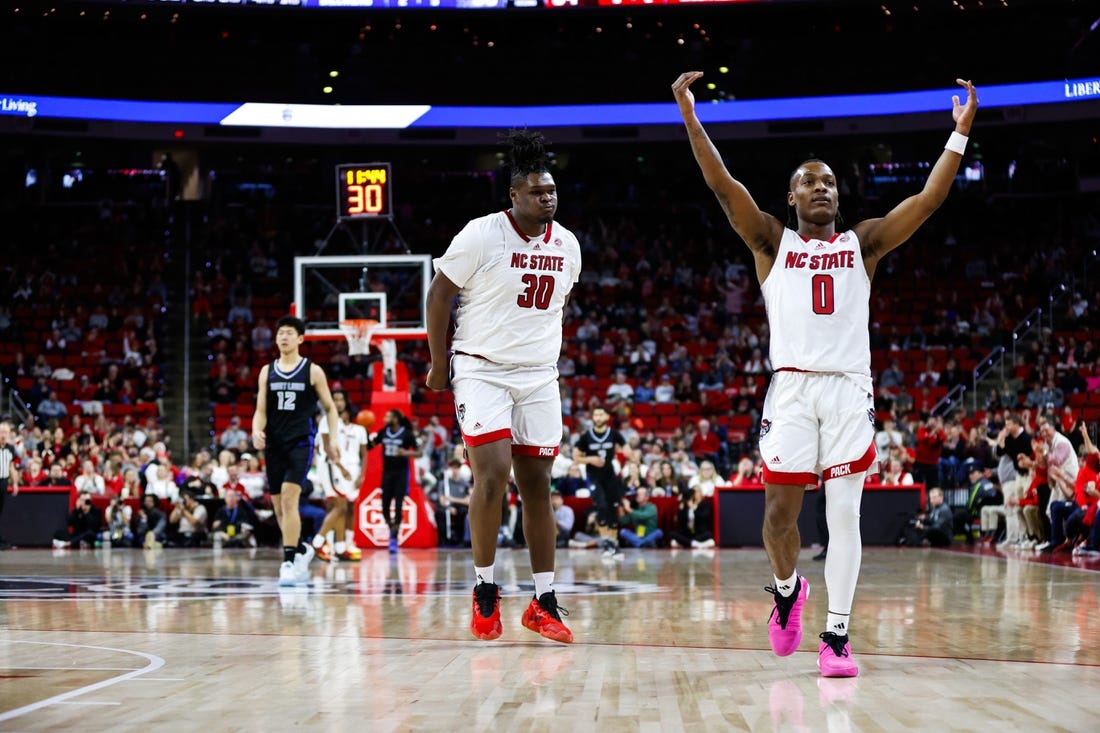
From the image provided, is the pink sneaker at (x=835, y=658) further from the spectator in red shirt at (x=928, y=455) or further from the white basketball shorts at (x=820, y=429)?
the spectator in red shirt at (x=928, y=455)

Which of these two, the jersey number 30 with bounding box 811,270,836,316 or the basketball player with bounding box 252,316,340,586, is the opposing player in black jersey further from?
the jersey number 30 with bounding box 811,270,836,316

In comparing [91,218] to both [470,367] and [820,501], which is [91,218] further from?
[470,367]

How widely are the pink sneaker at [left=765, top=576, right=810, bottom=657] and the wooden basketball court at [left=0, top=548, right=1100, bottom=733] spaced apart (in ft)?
0.21

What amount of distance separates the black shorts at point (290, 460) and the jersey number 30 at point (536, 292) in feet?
13.1

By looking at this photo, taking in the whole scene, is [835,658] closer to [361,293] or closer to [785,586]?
[785,586]

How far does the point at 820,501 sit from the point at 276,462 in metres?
6.75

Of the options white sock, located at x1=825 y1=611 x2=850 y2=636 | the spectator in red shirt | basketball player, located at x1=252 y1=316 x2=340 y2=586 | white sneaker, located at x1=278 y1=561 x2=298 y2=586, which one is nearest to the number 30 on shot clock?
the spectator in red shirt

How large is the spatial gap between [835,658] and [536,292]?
238 centimetres

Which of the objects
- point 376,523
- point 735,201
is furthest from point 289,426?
point 376,523

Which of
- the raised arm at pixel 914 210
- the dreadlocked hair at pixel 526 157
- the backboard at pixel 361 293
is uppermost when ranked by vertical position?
the backboard at pixel 361 293

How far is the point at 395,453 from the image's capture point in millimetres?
15141

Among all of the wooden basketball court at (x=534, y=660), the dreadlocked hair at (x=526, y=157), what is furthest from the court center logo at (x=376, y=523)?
the dreadlocked hair at (x=526, y=157)

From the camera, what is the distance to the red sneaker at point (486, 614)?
5.91 metres

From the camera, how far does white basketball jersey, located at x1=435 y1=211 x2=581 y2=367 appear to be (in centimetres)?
610
